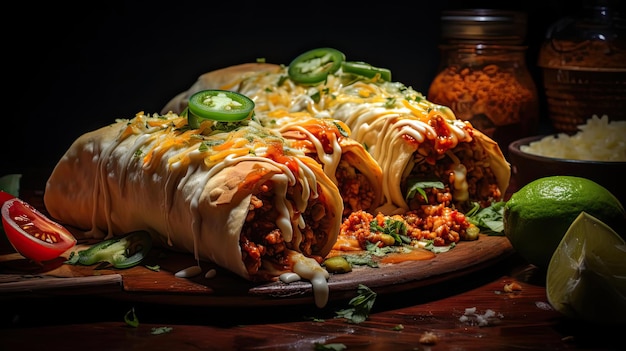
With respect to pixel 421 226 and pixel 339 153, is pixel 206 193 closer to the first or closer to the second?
pixel 339 153

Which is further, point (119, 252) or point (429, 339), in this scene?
point (119, 252)

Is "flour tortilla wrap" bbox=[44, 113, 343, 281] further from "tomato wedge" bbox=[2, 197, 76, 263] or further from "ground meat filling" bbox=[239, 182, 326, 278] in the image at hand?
"tomato wedge" bbox=[2, 197, 76, 263]

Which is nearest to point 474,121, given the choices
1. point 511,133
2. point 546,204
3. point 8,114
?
point 511,133

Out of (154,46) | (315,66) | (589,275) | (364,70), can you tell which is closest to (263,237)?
(589,275)

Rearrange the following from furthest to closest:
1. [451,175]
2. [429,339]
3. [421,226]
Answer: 1. [451,175]
2. [421,226]
3. [429,339]

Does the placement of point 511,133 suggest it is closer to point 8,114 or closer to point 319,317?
point 319,317

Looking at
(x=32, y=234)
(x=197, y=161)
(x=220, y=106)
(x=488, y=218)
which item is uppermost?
(x=220, y=106)

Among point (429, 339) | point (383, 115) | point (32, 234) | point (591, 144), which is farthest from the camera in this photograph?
point (591, 144)

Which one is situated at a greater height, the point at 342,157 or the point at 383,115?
the point at 383,115

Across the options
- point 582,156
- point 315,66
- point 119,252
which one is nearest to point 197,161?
point 119,252
